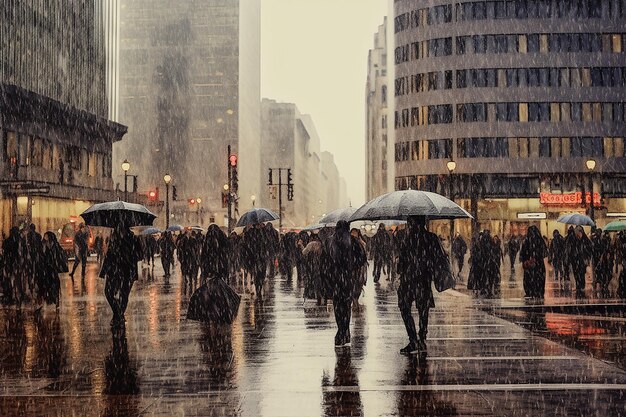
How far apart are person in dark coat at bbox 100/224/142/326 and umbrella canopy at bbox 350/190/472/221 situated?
13.9ft

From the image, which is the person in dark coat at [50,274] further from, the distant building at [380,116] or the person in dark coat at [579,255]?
the distant building at [380,116]

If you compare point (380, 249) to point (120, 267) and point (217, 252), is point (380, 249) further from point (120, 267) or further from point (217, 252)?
point (120, 267)

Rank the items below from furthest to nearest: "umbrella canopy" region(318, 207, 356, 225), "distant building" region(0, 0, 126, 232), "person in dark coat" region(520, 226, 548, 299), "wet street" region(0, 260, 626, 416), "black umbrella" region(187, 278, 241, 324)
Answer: "distant building" region(0, 0, 126, 232) < "umbrella canopy" region(318, 207, 356, 225) < "person in dark coat" region(520, 226, 548, 299) < "black umbrella" region(187, 278, 241, 324) < "wet street" region(0, 260, 626, 416)

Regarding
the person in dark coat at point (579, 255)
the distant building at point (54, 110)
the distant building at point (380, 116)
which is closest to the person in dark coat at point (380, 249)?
the person in dark coat at point (579, 255)

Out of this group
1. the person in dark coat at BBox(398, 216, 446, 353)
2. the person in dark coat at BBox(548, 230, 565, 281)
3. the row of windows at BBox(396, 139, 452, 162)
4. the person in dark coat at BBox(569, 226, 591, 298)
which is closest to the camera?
the person in dark coat at BBox(398, 216, 446, 353)

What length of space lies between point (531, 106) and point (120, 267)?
6715 centimetres

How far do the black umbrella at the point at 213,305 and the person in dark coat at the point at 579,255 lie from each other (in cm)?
1311

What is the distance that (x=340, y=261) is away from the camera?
492 inches

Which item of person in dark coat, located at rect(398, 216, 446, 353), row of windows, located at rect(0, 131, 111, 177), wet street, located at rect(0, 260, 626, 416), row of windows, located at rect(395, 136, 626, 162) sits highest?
row of windows, located at rect(395, 136, 626, 162)

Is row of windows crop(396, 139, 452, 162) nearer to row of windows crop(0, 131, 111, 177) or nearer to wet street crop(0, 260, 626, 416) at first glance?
row of windows crop(0, 131, 111, 177)

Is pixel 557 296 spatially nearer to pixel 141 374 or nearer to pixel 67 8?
pixel 141 374

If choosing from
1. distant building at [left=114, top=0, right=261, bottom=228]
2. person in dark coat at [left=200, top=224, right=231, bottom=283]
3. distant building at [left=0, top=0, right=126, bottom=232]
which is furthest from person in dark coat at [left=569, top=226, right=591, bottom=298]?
distant building at [left=114, top=0, right=261, bottom=228]

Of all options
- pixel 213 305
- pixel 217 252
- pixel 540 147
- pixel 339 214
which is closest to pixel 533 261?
pixel 339 214

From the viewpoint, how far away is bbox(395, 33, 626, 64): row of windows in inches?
3004
